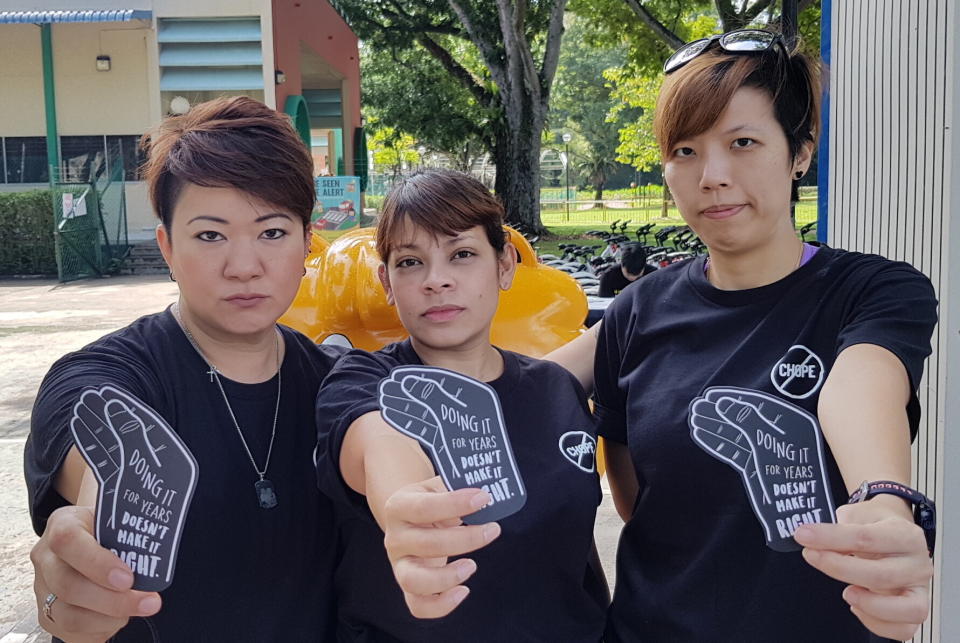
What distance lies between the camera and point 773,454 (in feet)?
4.26

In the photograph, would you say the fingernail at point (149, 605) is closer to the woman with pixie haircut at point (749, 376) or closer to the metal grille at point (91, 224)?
the woman with pixie haircut at point (749, 376)

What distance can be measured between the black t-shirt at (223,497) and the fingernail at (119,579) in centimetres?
30

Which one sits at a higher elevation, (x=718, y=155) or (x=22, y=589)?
(x=718, y=155)

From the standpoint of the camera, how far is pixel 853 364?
4.45 feet

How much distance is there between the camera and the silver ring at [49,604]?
1.30m

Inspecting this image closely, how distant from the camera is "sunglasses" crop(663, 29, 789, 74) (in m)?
1.59

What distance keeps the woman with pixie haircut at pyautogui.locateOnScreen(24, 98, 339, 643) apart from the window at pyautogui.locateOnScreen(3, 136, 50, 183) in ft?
58.0

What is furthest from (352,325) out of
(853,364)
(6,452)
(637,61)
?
(637,61)

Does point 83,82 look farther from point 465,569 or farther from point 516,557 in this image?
point 465,569

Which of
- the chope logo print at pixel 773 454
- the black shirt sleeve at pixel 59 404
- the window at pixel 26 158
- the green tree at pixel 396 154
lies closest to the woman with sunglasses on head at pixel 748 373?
the chope logo print at pixel 773 454

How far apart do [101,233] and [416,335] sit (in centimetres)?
1561

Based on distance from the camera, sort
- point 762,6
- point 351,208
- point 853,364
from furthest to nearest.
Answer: point 762,6 → point 351,208 → point 853,364

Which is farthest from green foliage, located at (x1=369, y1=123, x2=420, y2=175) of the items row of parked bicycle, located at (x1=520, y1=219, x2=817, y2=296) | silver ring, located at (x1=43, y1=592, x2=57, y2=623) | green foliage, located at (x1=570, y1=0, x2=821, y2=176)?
silver ring, located at (x1=43, y1=592, x2=57, y2=623)

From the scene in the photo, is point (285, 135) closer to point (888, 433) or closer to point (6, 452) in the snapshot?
point (888, 433)
